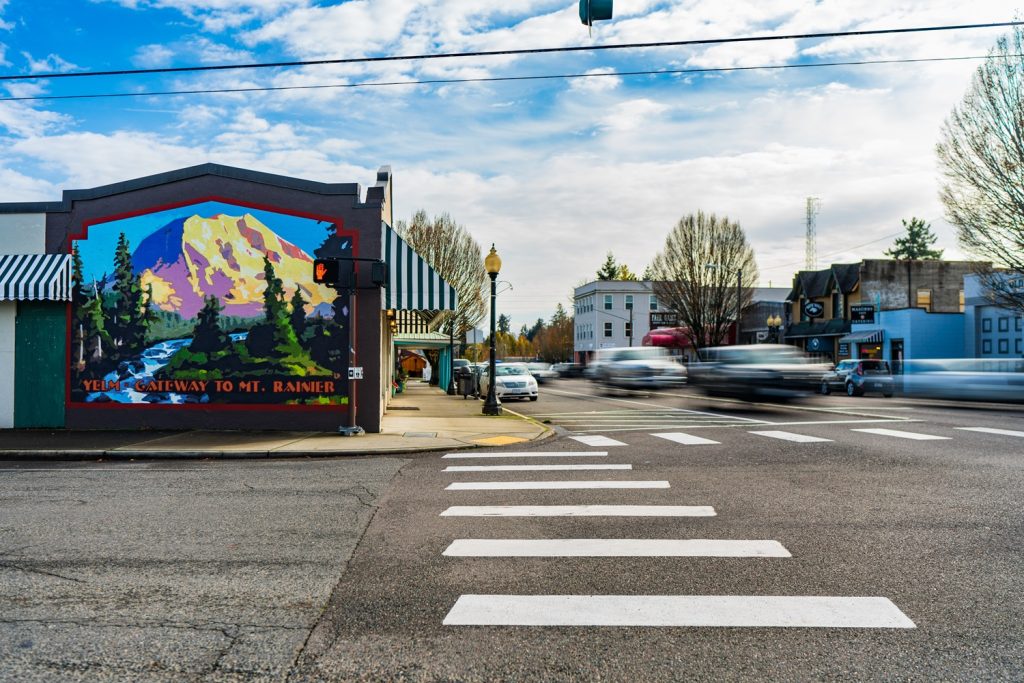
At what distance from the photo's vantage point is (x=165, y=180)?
1625 cm

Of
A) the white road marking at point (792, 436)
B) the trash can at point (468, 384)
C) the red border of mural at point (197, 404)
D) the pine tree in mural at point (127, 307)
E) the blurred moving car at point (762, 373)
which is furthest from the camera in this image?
the trash can at point (468, 384)

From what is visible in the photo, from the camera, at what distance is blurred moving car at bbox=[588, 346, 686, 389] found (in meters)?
30.4

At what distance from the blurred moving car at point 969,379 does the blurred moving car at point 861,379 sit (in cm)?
375

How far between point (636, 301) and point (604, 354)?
2541 inches

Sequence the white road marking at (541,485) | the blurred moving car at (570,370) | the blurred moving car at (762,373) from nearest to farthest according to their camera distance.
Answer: the white road marking at (541,485), the blurred moving car at (762,373), the blurred moving car at (570,370)

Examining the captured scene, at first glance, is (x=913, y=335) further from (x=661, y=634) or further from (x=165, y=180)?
(x=661, y=634)

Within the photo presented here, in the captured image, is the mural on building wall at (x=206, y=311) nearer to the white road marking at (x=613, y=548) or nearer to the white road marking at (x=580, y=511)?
the white road marking at (x=580, y=511)

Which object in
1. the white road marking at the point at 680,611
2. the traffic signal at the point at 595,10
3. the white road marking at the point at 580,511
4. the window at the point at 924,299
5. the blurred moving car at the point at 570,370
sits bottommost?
the blurred moving car at the point at 570,370

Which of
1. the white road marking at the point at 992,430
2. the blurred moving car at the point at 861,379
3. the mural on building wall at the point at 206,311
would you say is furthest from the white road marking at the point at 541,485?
the blurred moving car at the point at 861,379

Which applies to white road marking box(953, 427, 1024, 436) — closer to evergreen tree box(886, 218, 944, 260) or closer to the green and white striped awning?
the green and white striped awning

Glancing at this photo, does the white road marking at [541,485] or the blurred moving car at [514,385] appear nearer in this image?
the white road marking at [541,485]

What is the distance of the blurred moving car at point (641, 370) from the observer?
30.4 m

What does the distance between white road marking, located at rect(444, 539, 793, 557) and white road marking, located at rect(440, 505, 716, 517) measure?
1.05m

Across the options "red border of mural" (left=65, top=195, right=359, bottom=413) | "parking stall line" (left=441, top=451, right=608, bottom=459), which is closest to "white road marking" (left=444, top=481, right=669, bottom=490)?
"parking stall line" (left=441, top=451, right=608, bottom=459)
